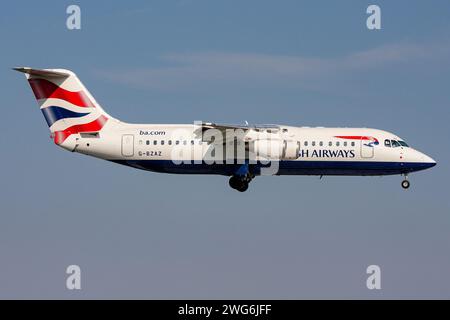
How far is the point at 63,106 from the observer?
90.9 meters

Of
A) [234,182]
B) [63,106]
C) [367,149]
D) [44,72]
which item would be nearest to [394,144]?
[367,149]

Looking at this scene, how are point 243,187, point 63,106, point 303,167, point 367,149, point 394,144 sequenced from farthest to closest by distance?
point 394,144
point 367,149
point 63,106
point 303,167
point 243,187

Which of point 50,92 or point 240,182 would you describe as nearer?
point 240,182

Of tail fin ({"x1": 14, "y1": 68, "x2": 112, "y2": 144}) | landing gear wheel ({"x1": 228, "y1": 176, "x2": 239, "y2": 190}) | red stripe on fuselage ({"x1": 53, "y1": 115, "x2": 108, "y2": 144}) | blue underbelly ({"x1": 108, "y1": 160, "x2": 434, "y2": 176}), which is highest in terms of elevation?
tail fin ({"x1": 14, "y1": 68, "x2": 112, "y2": 144})

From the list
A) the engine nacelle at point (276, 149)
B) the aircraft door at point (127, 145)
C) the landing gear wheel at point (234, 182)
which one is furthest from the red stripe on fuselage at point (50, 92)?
the engine nacelle at point (276, 149)

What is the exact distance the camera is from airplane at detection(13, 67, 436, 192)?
8988 centimetres

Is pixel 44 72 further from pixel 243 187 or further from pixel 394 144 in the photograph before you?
pixel 394 144

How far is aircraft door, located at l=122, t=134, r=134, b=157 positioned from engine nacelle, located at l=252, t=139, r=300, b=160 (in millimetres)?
5616

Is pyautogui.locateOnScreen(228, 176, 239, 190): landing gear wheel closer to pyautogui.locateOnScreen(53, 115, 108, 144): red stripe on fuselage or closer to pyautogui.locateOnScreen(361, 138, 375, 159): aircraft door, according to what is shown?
pyautogui.locateOnScreen(361, 138, 375, 159): aircraft door

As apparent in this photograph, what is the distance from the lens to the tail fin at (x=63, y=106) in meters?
90.7

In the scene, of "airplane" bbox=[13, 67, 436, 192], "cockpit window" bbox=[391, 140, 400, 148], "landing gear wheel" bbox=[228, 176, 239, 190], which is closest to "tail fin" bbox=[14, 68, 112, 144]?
"airplane" bbox=[13, 67, 436, 192]

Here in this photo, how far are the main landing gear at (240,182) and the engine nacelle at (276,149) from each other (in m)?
1.49

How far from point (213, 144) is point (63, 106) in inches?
282

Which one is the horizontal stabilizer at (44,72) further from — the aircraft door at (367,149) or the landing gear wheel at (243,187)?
the aircraft door at (367,149)
